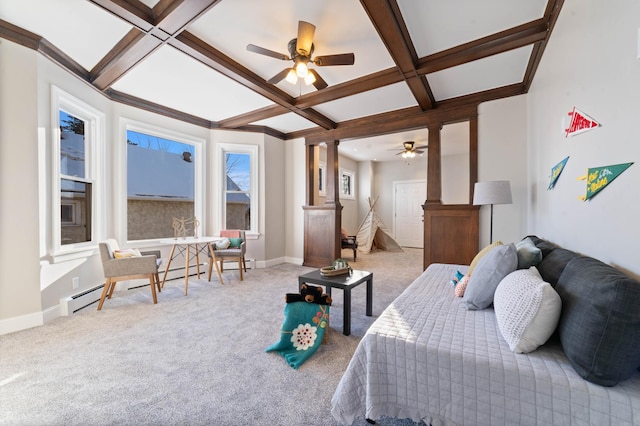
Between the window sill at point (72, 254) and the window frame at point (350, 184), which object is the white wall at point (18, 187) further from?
the window frame at point (350, 184)

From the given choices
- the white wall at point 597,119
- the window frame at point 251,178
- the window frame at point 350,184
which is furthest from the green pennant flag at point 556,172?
the window frame at point 350,184

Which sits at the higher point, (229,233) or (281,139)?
(281,139)

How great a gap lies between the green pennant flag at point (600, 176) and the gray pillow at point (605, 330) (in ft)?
1.70

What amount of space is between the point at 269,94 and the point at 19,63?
2.23 m

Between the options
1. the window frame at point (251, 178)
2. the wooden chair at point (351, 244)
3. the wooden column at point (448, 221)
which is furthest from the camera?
the wooden chair at point (351, 244)

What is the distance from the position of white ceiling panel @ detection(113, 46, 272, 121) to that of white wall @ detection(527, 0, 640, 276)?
3118 millimetres

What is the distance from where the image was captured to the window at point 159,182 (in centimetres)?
387

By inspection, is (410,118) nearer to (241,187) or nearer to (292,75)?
(292,75)

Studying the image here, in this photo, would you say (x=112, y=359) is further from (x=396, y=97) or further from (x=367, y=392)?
(x=396, y=97)

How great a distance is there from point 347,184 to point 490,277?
20.3 feet

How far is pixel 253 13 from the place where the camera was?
2.06 meters

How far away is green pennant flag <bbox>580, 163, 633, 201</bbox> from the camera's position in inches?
46.3

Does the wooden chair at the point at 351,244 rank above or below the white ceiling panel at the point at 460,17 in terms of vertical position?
below

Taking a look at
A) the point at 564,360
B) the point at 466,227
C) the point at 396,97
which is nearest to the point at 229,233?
the point at 396,97
